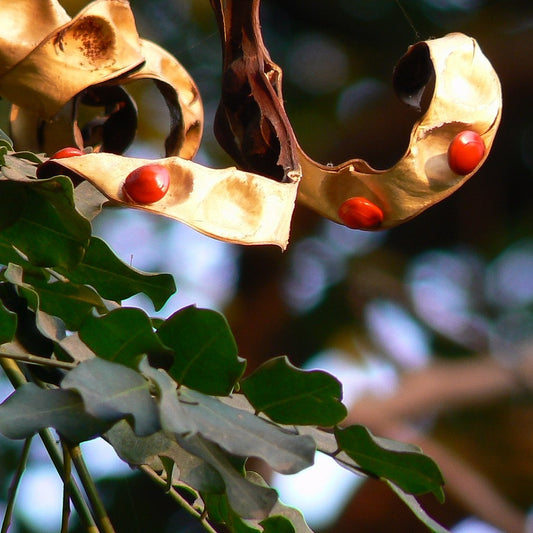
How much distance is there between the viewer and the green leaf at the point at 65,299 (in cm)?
69

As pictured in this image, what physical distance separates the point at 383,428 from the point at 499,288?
3.68 feet

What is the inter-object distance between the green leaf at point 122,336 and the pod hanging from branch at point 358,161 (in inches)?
9.2

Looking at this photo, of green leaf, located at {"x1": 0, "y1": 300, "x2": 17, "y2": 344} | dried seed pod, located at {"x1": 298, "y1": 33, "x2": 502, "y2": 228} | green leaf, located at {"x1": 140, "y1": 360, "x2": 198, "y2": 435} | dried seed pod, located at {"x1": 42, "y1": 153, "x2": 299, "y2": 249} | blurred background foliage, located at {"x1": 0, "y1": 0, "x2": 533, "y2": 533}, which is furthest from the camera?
blurred background foliage, located at {"x1": 0, "y1": 0, "x2": 533, "y2": 533}

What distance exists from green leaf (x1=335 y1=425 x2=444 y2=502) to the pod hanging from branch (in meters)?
0.22

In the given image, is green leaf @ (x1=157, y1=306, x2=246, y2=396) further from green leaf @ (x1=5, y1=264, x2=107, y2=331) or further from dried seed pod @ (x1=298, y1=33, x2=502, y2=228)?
dried seed pod @ (x1=298, y1=33, x2=502, y2=228)

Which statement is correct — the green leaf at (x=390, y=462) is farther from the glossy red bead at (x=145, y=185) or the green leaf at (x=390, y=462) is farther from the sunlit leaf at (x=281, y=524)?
the glossy red bead at (x=145, y=185)

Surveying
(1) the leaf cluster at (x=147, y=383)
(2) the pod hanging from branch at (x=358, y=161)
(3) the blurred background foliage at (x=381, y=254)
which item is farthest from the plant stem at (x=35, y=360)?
(3) the blurred background foliage at (x=381, y=254)

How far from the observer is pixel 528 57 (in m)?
3.23

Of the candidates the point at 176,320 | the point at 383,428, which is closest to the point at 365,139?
the point at 383,428

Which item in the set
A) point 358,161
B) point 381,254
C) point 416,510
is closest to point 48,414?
point 416,510

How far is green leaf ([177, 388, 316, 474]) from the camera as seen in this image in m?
0.50

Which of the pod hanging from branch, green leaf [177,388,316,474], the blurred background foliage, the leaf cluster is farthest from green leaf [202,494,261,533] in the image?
the blurred background foliage

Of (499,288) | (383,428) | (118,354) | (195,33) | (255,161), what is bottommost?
(383,428)

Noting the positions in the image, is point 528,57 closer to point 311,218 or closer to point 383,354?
point 311,218
